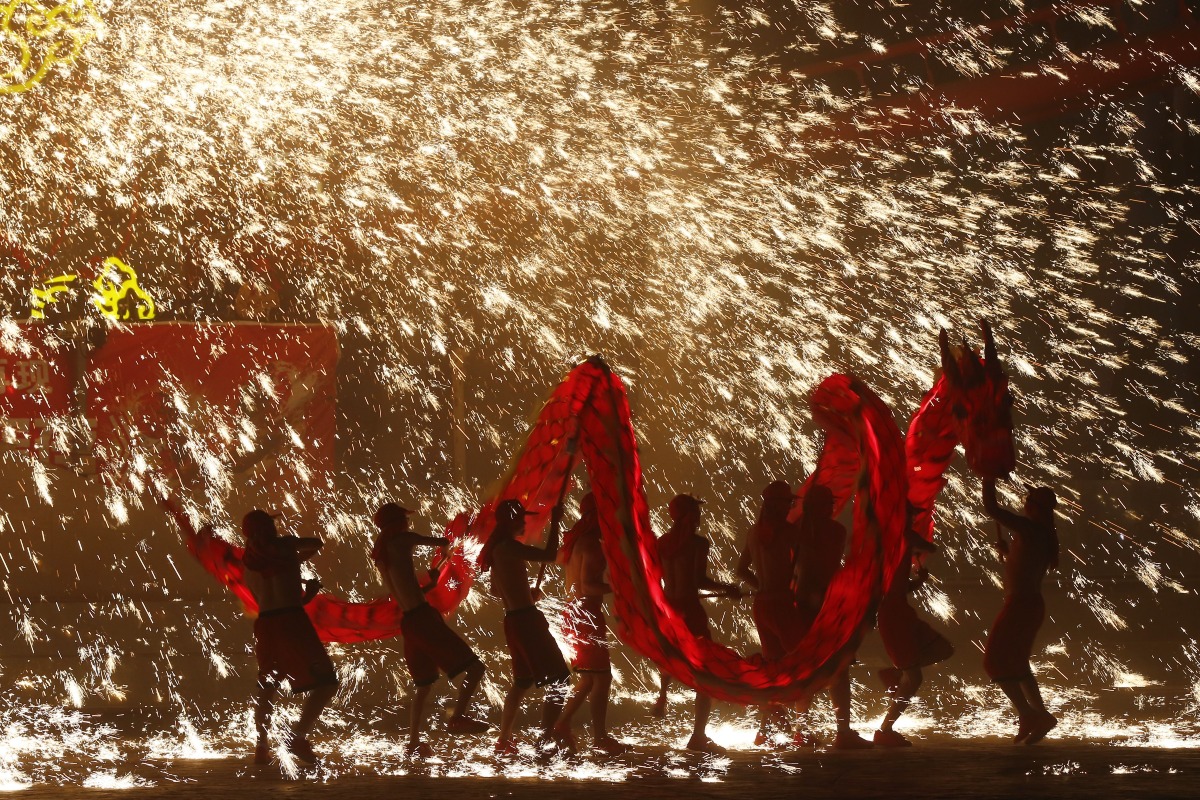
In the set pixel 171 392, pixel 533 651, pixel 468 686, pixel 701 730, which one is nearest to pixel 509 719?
pixel 468 686

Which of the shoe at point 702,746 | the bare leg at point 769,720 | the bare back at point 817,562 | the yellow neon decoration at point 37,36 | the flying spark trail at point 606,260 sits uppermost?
the yellow neon decoration at point 37,36

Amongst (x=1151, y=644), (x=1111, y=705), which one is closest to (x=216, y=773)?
(x=1111, y=705)

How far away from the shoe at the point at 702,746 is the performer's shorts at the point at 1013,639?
1.27 metres

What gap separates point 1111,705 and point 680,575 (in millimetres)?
3026

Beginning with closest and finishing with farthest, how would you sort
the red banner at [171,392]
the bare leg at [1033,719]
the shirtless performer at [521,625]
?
1. the shirtless performer at [521,625]
2. the bare leg at [1033,719]
3. the red banner at [171,392]

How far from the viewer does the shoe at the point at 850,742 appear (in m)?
6.27

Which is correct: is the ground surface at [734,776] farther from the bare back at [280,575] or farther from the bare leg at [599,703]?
the bare back at [280,575]

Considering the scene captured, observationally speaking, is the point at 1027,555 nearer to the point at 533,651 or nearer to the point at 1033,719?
the point at 1033,719

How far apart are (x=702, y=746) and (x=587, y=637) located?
719mm

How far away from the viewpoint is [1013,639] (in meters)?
6.23

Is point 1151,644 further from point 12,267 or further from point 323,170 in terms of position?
point 12,267

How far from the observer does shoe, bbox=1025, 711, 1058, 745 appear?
6.24 metres

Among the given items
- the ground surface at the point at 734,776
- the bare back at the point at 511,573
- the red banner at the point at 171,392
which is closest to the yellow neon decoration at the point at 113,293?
the red banner at the point at 171,392

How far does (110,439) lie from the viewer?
14.9 m
